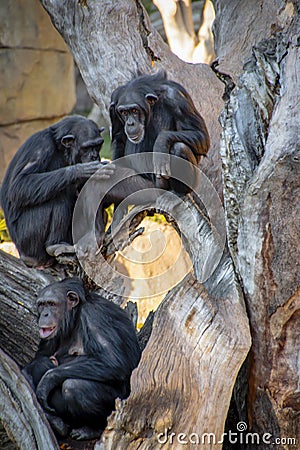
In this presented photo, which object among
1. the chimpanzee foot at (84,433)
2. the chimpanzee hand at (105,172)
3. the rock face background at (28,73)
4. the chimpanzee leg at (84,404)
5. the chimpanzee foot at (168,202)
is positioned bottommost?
the chimpanzee foot at (84,433)

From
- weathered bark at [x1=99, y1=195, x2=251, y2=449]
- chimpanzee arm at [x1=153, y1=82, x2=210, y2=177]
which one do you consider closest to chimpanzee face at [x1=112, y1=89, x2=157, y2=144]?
chimpanzee arm at [x1=153, y1=82, x2=210, y2=177]

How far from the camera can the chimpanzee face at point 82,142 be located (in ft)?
17.8

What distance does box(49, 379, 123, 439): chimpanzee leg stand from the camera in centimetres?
388

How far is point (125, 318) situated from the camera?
4324mm

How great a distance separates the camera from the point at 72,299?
14.4 ft

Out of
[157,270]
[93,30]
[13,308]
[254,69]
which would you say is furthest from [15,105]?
[254,69]

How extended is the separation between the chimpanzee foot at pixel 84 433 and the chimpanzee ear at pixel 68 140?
2.41 meters

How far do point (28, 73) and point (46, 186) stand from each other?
6183mm

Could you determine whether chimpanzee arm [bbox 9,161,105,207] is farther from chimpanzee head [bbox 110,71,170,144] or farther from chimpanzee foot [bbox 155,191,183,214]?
chimpanzee foot [bbox 155,191,183,214]

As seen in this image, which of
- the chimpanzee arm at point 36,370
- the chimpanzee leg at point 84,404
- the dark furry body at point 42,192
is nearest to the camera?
the chimpanzee leg at point 84,404

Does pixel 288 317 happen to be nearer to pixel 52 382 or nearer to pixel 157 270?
pixel 52 382

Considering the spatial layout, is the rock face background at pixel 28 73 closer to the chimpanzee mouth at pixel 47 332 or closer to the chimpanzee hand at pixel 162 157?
the chimpanzee hand at pixel 162 157

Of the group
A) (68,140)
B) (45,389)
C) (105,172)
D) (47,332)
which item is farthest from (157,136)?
(45,389)

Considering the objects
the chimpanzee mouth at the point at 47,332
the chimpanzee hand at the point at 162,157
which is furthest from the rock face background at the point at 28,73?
the chimpanzee mouth at the point at 47,332
